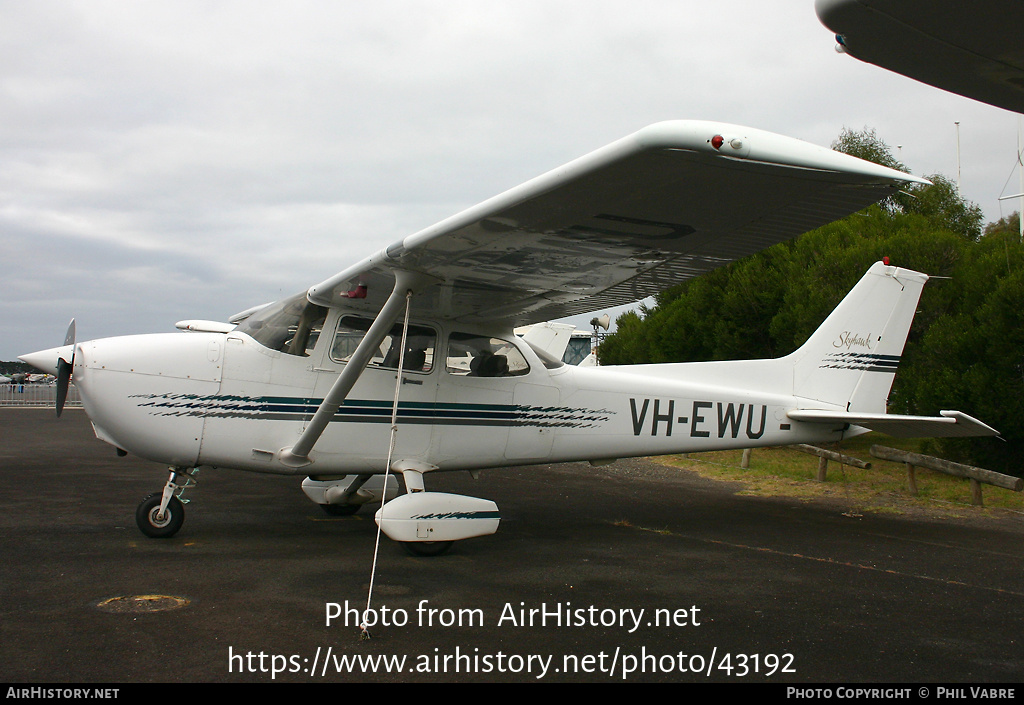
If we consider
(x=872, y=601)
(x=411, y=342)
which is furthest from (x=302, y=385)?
(x=872, y=601)

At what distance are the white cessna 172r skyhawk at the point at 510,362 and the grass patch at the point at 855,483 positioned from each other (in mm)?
1933

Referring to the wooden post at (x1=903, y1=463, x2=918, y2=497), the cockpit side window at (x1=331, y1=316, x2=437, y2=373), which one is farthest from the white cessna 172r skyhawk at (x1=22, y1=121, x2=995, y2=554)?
the wooden post at (x1=903, y1=463, x2=918, y2=497)

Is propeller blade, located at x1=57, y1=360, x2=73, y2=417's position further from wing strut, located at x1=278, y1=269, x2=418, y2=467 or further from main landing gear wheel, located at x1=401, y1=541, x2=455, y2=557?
main landing gear wheel, located at x1=401, y1=541, x2=455, y2=557

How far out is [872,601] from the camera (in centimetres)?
487

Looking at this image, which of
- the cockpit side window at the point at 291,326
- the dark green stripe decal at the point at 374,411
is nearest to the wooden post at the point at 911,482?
the dark green stripe decal at the point at 374,411

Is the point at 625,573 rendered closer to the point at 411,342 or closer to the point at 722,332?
the point at 411,342

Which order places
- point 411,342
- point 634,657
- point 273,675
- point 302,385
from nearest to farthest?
point 273,675
point 634,657
point 302,385
point 411,342

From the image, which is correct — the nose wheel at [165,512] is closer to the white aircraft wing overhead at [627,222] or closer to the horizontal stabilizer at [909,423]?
the white aircraft wing overhead at [627,222]

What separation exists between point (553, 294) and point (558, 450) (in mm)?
1781

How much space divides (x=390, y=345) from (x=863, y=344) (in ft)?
18.6

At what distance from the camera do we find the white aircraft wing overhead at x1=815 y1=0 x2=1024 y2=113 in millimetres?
2580

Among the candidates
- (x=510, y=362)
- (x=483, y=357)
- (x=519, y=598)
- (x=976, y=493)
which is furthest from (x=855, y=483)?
(x=519, y=598)

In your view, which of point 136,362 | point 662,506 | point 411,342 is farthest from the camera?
point 662,506

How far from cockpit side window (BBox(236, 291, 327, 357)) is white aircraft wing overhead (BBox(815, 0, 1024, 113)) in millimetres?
5001
